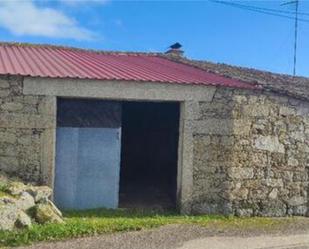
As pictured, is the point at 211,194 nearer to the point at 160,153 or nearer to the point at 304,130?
the point at 304,130

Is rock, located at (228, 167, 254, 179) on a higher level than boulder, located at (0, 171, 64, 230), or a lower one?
higher

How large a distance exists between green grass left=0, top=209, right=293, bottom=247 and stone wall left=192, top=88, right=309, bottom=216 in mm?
416

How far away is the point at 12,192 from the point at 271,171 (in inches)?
211

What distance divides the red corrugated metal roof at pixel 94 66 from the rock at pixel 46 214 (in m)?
2.54

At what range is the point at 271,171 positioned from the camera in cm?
1109

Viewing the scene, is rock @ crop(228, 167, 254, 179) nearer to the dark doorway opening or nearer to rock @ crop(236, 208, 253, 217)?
rock @ crop(236, 208, 253, 217)

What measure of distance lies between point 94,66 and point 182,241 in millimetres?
4938

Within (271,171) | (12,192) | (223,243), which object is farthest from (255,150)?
(12,192)

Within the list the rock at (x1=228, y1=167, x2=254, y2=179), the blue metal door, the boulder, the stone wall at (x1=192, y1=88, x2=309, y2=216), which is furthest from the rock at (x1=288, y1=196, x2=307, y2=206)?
the boulder

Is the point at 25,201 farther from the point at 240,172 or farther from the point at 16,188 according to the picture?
the point at 240,172

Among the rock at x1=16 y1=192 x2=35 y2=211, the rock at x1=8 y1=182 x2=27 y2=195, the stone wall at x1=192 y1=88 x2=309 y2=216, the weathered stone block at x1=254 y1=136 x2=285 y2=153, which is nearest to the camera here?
the rock at x1=16 y1=192 x2=35 y2=211

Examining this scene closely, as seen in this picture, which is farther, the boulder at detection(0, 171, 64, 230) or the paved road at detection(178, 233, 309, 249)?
the paved road at detection(178, 233, 309, 249)

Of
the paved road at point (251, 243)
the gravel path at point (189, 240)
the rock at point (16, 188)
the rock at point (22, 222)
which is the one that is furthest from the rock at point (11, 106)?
the paved road at point (251, 243)

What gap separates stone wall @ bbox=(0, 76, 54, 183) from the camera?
9.98 meters
